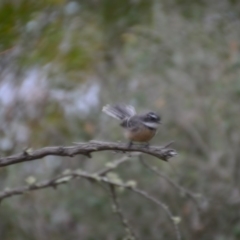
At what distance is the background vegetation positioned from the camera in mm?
8547

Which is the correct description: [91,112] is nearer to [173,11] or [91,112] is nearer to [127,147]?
[173,11]

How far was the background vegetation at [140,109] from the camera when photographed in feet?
28.0

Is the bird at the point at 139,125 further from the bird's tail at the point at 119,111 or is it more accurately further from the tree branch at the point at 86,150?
the tree branch at the point at 86,150

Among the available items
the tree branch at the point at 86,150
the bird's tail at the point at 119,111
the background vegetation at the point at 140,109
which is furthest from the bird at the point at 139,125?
the background vegetation at the point at 140,109

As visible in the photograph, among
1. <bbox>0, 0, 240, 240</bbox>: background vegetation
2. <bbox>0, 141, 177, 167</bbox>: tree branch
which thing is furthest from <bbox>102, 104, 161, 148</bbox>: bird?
<bbox>0, 0, 240, 240</bbox>: background vegetation

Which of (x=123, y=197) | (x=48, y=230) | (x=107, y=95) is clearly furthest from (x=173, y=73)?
(x=48, y=230)

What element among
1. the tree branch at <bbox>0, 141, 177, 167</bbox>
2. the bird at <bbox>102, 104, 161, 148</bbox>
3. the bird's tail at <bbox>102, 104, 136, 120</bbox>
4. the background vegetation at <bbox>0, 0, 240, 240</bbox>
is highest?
the background vegetation at <bbox>0, 0, 240, 240</bbox>

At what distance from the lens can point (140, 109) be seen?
8.95m

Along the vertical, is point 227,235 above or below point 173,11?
below

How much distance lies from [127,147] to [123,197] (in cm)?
622

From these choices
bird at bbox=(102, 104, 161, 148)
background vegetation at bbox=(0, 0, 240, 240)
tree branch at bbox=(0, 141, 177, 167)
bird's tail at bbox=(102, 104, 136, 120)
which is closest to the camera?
tree branch at bbox=(0, 141, 177, 167)

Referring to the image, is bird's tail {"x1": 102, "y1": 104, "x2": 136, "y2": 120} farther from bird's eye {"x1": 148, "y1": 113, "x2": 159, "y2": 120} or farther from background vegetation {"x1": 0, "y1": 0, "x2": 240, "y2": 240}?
background vegetation {"x1": 0, "y1": 0, "x2": 240, "y2": 240}

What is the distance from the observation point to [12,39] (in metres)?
4.64

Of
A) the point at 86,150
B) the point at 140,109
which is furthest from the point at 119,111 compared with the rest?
the point at 140,109
